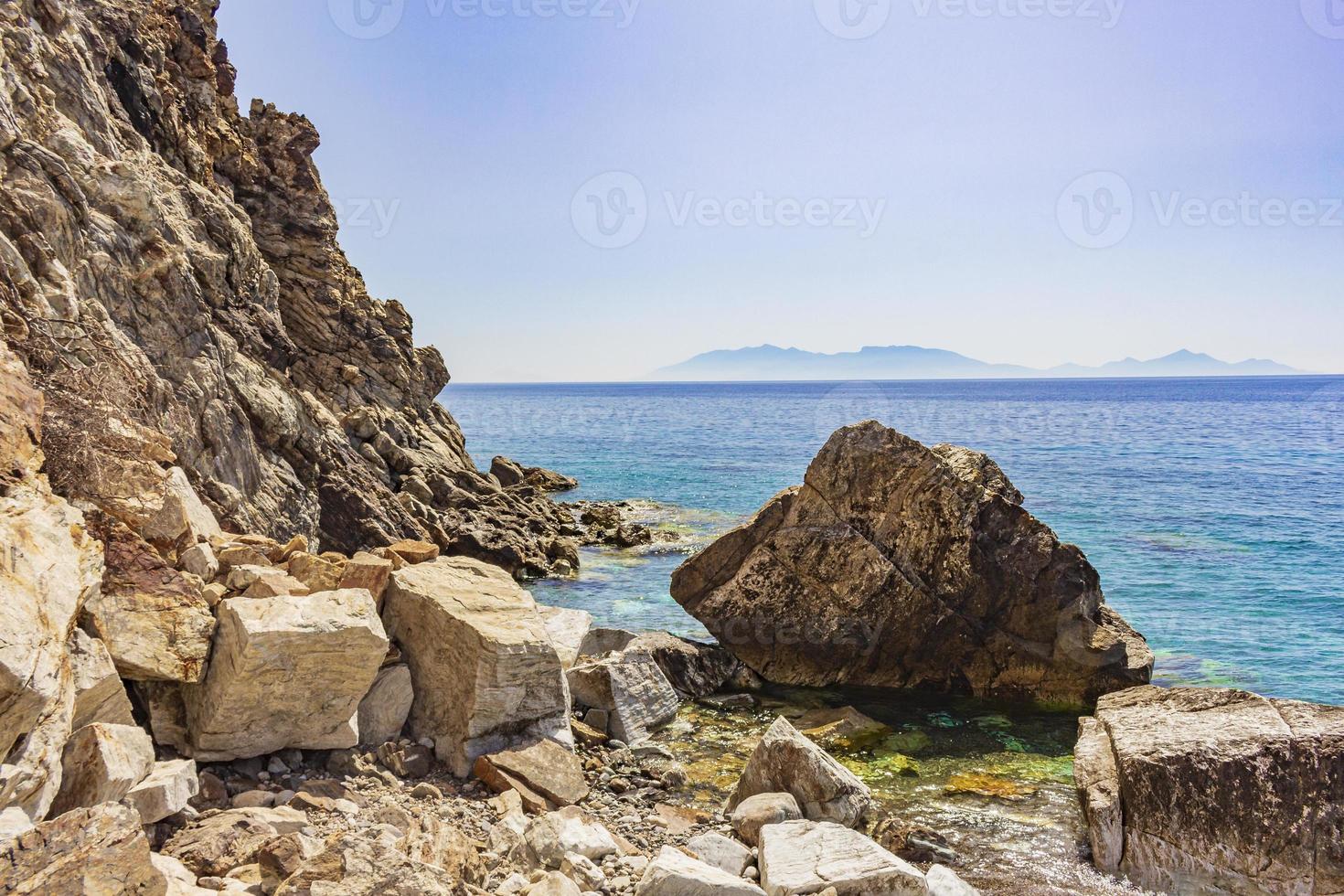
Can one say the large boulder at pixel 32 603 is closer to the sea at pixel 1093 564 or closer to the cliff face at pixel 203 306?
the cliff face at pixel 203 306

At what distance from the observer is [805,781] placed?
10.7 m

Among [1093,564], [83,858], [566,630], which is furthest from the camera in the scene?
[1093,564]

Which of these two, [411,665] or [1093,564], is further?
[1093,564]

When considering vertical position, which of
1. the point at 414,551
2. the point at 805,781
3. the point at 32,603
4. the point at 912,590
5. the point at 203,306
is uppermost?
the point at 203,306

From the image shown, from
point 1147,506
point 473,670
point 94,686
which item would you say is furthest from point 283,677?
point 1147,506

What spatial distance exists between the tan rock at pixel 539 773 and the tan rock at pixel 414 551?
362cm

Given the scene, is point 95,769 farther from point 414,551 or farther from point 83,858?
point 414,551

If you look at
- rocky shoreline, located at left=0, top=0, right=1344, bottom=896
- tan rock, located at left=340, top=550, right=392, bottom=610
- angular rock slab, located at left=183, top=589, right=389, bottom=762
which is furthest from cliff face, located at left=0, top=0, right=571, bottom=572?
tan rock, located at left=340, top=550, right=392, bottom=610

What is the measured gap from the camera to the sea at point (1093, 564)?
466 inches

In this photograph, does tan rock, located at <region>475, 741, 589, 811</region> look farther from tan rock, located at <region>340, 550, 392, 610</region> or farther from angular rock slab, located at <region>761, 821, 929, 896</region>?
tan rock, located at <region>340, 550, 392, 610</region>

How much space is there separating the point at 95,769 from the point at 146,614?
6.93 feet

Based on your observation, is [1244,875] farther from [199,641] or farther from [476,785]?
[199,641]

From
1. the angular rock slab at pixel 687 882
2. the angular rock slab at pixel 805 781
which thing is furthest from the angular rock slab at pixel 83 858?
the angular rock slab at pixel 805 781

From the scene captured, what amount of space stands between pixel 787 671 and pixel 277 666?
11254 millimetres
